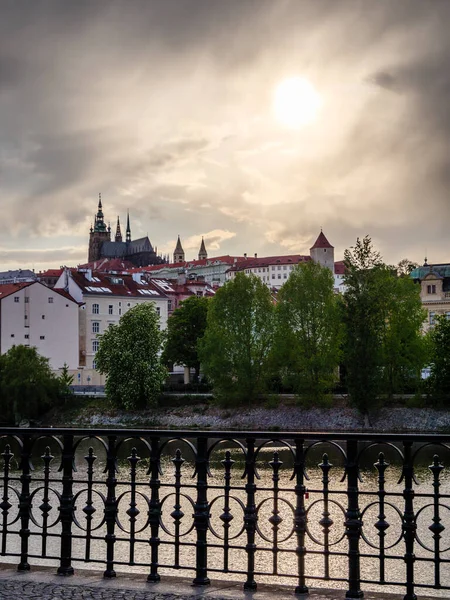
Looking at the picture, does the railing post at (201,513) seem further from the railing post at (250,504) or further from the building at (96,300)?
the building at (96,300)

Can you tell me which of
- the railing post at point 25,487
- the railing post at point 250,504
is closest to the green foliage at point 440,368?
the railing post at point 25,487

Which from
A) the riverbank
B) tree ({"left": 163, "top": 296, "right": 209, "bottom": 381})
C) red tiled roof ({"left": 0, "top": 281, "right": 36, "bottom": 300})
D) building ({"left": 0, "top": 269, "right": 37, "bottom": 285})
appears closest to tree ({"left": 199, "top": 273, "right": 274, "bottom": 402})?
the riverbank

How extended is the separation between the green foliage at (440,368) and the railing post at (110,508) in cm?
4830

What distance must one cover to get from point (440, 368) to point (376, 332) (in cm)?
481

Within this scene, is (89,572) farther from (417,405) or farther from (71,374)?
(71,374)

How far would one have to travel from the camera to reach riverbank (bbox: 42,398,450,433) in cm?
5150

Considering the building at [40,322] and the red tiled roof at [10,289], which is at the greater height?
the red tiled roof at [10,289]

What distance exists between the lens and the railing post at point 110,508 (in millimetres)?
6836

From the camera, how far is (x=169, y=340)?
7238 centimetres

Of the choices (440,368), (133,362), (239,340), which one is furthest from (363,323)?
(133,362)

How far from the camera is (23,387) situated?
59.9m

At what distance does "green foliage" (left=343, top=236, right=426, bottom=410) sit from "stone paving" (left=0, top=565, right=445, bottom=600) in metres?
46.0

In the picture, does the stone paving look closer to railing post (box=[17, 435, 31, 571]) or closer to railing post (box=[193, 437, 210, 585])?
railing post (box=[193, 437, 210, 585])

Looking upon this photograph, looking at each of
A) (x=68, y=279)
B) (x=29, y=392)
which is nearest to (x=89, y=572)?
(x=29, y=392)
